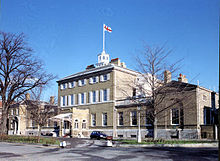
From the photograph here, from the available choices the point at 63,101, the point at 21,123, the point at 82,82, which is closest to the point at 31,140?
the point at 82,82

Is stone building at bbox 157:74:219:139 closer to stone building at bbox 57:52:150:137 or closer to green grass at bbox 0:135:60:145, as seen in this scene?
stone building at bbox 57:52:150:137

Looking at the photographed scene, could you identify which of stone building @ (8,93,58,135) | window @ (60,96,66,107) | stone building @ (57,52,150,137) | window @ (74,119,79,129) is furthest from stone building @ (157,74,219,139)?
stone building @ (8,93,58,135)

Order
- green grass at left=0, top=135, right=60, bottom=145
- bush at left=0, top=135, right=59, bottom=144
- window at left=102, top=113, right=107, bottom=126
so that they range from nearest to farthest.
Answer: green grass at left=0, top=135, right=60, bottom=145 → bush at left=0, top=135, right=59, bottom=144 → window at left=102, top=113, right=107, bottom=126

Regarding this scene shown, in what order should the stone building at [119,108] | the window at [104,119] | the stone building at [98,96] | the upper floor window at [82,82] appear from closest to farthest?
the stone building at [119,108] < the stone building at [98,96] < the window at [104,119] < the upper floor window at [82,82]

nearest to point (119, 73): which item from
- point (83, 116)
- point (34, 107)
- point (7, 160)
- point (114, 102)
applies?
point (114, 102)

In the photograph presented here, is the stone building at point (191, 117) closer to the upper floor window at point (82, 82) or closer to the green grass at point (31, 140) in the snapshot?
the green grass at point (31, 140)

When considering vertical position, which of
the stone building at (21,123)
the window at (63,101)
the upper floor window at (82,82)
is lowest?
the stone building at (21,123)

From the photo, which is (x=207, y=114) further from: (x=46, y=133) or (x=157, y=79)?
(x=46, y=133)

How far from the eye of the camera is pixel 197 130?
112 feet

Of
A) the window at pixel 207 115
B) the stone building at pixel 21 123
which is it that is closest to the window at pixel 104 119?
the stone building at pixel 21 123

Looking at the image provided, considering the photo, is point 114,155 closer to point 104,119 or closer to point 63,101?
point 104,119

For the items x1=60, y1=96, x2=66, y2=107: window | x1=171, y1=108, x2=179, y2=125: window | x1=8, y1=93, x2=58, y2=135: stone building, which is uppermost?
x1=60, y1=96, x2=66, y2=107: window

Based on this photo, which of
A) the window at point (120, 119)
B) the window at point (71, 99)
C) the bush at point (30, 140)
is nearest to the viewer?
the bush at point (30, 140)

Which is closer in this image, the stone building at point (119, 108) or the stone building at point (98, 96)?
the stone building at point (119, 108)
